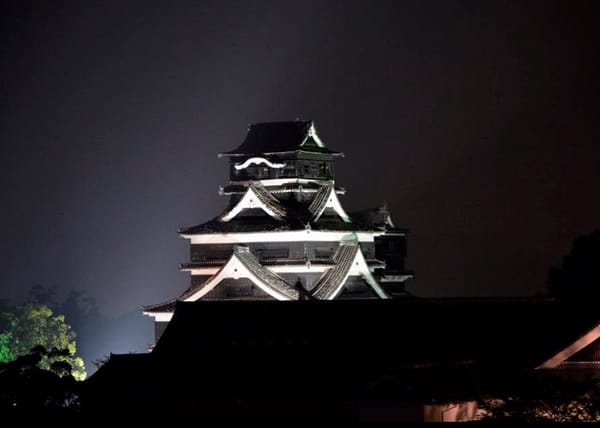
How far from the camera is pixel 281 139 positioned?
46.3 metres

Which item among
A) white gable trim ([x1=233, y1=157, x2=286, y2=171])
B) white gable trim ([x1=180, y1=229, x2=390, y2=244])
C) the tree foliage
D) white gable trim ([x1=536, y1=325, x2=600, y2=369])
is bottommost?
the tree foliage

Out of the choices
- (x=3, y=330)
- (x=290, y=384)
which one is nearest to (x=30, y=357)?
(x=290, y=384)

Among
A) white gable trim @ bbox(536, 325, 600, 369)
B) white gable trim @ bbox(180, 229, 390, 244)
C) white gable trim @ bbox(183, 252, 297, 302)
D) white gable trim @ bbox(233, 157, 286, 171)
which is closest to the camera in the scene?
white gable trim @ bbox(536, 325, 600, 369)

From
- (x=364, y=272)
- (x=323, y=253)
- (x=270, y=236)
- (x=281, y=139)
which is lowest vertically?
(x=364, y=272)

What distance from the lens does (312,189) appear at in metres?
46.3

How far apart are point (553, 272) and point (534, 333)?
28.0 meters

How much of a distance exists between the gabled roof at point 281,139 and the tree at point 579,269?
31.5ft

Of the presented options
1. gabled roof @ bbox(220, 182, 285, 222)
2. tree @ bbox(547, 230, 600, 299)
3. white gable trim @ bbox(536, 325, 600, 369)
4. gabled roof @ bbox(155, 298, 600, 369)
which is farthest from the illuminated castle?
white gable trim @ bbox(536, 325, 600, 369)

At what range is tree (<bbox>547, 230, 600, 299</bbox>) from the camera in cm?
4888

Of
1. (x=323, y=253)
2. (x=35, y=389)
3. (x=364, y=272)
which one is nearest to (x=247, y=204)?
(x=323, y=253)

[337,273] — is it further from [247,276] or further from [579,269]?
[579,269]

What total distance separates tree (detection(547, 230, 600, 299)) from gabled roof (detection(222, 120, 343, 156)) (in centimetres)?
961

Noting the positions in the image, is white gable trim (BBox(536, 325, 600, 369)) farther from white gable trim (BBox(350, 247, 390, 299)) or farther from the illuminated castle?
white gable trim (BBox(350, 247, 390, 299))

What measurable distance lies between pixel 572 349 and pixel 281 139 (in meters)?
24.1
